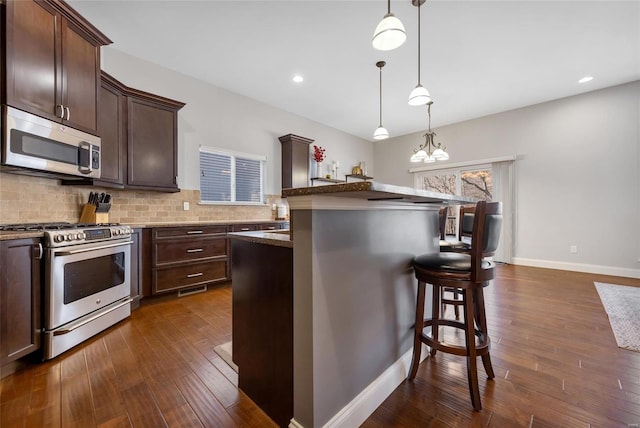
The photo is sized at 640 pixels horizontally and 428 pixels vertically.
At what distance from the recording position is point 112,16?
8.41ft

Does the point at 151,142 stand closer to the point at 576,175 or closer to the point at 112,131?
the point at 112,131

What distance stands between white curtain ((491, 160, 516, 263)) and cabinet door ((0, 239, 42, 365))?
20.4ft

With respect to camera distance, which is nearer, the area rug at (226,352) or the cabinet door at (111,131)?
the area rug at (226,352)

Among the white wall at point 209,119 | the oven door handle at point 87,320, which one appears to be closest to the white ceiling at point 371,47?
the white wall at point 209,119

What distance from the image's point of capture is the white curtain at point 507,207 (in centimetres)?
489

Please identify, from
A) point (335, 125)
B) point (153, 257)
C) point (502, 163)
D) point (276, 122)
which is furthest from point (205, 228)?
point (502, 163)

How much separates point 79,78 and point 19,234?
1449 millimetres

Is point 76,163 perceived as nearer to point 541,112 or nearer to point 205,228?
point 205,228

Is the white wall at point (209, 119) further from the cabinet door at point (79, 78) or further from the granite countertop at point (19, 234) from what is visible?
the granite countertop at point (19, 234)

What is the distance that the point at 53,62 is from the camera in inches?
79.1

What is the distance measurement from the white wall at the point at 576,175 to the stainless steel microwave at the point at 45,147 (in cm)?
535

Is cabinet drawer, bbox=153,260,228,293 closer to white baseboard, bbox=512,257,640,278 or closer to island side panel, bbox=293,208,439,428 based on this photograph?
island side panel, bbox=293,208,439,428

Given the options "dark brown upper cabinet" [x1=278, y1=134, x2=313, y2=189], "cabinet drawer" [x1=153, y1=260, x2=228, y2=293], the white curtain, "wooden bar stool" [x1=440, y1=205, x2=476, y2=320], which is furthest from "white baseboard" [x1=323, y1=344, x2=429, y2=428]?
the white curtain

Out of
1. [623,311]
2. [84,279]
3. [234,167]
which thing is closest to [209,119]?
[234,167]
